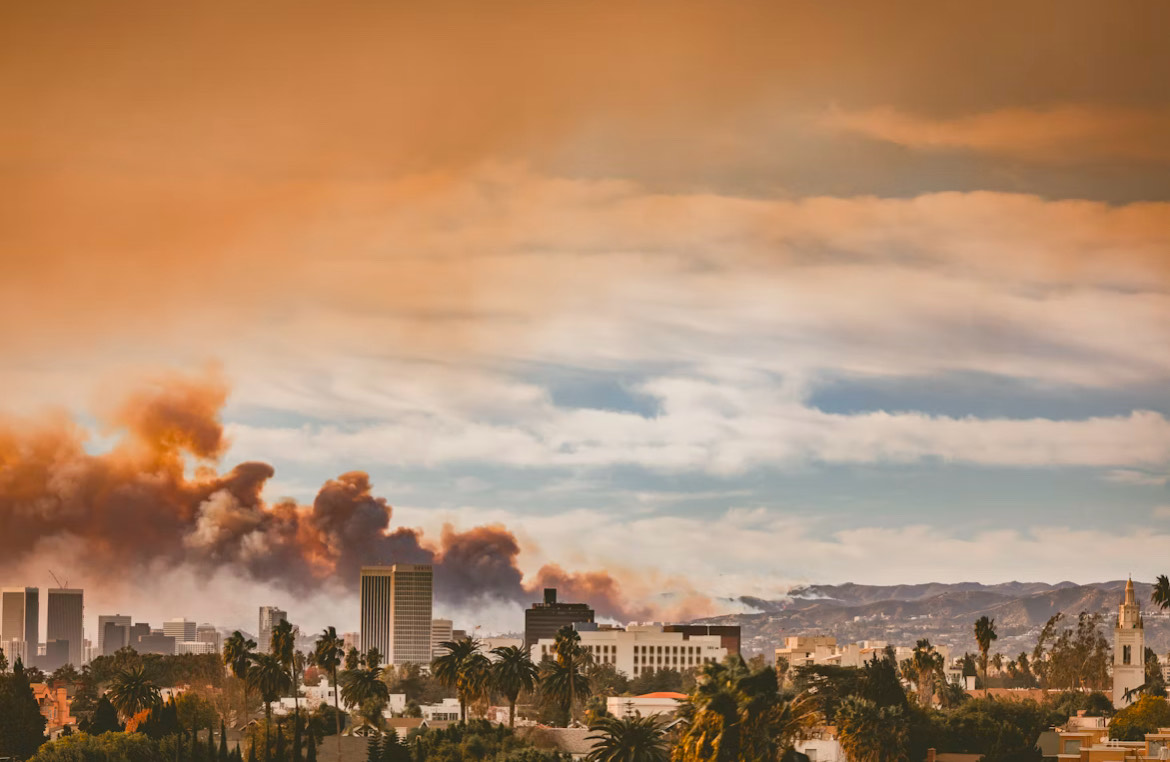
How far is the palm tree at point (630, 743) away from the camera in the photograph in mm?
48500

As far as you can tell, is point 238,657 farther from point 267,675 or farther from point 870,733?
point 870,733

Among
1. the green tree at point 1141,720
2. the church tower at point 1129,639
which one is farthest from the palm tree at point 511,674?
the church tower at point 1129,639

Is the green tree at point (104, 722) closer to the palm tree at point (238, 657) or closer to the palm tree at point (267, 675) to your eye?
the palm tree at point (238, 657)

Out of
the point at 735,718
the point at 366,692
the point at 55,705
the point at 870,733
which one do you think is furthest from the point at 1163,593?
the point at 55,705

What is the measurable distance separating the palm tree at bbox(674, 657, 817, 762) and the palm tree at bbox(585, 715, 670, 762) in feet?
22.8

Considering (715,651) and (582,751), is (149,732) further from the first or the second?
(715,651)

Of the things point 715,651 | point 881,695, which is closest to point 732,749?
point 881,695

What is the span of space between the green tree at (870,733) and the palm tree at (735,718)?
79.3 ft

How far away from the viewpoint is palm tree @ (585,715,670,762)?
48.5 metres

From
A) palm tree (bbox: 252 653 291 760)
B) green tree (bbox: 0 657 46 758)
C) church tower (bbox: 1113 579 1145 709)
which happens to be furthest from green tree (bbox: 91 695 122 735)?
church tower (bbox: 1113 579 1145 709)

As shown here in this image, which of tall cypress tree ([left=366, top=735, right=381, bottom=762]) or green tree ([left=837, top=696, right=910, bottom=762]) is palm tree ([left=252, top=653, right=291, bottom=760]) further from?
green tree ([left=837, top=696, right=910, bottom=762])

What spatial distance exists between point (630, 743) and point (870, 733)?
760 inches

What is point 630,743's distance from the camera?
48.8 meters

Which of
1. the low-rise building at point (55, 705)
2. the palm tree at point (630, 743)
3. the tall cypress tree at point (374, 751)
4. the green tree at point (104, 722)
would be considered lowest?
the low-rise building at point (55, 705)
